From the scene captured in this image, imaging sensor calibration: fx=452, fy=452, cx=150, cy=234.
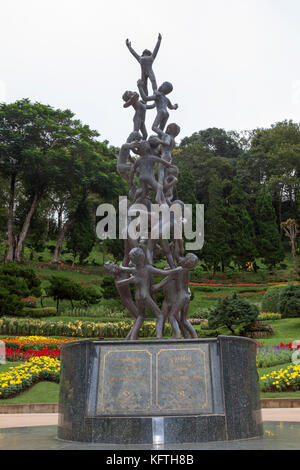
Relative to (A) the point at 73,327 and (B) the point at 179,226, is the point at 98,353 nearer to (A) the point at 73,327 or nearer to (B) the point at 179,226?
(B) the point at 179,226

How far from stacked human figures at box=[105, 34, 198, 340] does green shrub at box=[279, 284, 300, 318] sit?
15.2 m

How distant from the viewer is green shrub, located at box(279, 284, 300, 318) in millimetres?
21331

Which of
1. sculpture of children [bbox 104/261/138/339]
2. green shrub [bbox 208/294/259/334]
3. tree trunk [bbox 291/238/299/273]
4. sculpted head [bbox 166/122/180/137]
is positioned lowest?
green shrub [bbox 208/294/259/334]

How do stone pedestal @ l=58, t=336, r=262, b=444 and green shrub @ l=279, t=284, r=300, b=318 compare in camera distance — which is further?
green shrub @ l=279, t=284, r=300, b=318

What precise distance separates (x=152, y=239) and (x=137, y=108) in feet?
8.17

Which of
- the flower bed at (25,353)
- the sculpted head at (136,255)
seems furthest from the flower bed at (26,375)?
the sculpted head at (136,255)

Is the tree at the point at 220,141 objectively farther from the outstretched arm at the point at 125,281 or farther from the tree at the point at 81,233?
the outstretched arm at the point at 125,281

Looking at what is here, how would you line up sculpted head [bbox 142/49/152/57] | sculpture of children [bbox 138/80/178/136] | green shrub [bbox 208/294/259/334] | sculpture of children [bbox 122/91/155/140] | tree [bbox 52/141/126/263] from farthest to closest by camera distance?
tree [bbox 52/141/126/263]
green shrub [bbox 208/294/259/334]
sculpted head [bbox 142/49/152/57]
sculpture of children [bbox 138/80/178/136]
sculpture of children [bbox 122/91/155/140]

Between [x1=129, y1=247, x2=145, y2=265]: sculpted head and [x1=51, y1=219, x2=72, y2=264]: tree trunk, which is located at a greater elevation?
[x1=51, y1=219, x2=72, y2=264]: tree trunk

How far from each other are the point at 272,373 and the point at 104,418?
7253 mm

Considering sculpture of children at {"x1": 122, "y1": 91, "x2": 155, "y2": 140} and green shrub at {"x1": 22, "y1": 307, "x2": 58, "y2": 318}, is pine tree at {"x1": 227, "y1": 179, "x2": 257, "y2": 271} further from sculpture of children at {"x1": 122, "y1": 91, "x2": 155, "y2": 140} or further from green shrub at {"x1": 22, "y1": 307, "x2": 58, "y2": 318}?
sculpture of children at {"x1": 122, "y1": 91, "x2": 155, "y2": 140}

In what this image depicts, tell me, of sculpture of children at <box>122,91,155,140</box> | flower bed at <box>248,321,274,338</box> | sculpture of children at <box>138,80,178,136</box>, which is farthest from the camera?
flower bed at <box>248,321,274,338</box>

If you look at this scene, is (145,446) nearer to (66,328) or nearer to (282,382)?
(282,382)

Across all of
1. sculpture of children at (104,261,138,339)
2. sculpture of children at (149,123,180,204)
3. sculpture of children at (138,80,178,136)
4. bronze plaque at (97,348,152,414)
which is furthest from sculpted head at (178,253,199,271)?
sculpture of children at (138,80,178,136)
